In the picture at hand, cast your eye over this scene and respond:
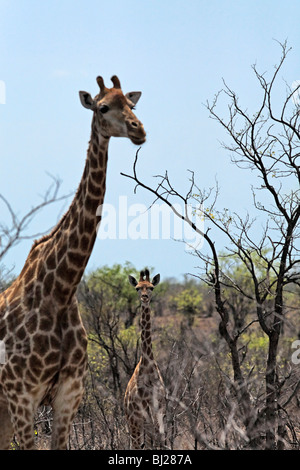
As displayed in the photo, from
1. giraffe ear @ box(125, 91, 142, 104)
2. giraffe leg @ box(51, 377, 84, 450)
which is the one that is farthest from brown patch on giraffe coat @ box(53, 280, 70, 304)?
giraffe ear @ box(125, 91, 142, 104)

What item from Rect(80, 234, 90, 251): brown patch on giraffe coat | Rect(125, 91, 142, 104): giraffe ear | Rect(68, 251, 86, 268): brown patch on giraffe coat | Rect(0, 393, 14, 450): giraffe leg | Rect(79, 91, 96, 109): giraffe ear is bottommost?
Rect(0, 393, 14, 450): giraffe leg

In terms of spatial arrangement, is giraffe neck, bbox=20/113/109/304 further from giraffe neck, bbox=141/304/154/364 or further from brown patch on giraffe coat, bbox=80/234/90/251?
giraffe neck, bbox=141/304/154/364

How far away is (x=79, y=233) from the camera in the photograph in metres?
5.31

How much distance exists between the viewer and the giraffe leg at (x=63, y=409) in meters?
5.23

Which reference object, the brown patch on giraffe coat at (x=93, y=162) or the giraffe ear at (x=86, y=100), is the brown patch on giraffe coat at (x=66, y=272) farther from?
the giraffe ear at (x=86, y=100)

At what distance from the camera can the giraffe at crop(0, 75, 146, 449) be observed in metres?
5.19

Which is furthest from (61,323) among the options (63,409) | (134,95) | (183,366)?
(134,95)

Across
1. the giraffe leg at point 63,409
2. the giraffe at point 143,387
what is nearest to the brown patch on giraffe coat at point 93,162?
the giraffe leg at point 63,409

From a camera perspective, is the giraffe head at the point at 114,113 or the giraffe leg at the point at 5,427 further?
the giraffe leg at the point at 5,427

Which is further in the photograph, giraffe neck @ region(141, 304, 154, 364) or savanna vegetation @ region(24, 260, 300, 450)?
giraffe neck @ region(141, 304, 154, 364)

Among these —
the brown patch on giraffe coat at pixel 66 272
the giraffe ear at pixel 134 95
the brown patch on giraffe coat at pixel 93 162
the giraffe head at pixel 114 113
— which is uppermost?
the giraffe ear at pixel 134 95

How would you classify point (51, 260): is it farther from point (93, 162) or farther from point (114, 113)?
point (114, 113)
